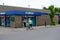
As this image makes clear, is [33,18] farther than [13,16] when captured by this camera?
Yes

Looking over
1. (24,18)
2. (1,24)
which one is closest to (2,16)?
(1,24)

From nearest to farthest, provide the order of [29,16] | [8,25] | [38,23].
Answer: [8,25]
[29,16]
[38,23]

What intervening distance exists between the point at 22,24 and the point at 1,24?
5.35 metres

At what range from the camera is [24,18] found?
3706 cm

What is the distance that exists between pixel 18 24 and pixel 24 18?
3.69 meters

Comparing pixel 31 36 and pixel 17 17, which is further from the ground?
pixel 17 17

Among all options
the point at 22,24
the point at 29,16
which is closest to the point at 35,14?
the point at 29,16

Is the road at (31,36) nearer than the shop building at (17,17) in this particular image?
Yes

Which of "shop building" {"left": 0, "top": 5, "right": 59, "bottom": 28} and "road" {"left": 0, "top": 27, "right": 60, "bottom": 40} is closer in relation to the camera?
"road" {"left": 0, "top": 27, "right": 60, "bottom": 40}

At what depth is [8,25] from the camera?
3597 centimetres

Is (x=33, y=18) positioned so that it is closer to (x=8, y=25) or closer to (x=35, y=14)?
(x=35, y=14)

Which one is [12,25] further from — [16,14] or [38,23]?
[38,23]

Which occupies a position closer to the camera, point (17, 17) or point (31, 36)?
point (31, 36)

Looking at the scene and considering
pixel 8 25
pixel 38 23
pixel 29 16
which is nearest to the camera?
pixel 8 25
